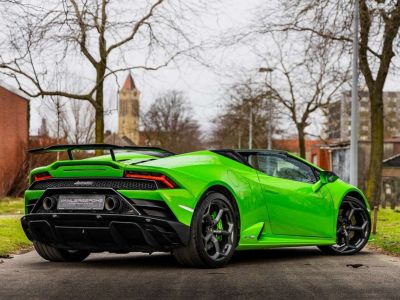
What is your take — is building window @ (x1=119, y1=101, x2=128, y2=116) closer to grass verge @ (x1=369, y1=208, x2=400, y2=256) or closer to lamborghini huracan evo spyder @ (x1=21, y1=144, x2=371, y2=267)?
grass verge @ (x1=369, y1=208, x2=400, y2=256)

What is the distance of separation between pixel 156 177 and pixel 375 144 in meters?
16.8

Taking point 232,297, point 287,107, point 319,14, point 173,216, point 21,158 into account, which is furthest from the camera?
point 287,107

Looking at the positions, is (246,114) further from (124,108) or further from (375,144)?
(124,108)

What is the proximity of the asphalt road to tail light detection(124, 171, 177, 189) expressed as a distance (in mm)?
824

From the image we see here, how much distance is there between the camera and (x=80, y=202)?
800 cm

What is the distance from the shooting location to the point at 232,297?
630 cm

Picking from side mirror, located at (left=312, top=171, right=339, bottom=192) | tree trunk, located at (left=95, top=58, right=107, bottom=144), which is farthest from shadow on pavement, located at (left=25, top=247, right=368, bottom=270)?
tree trunk, located at (left=95, top=58, right=107, bottom=144)

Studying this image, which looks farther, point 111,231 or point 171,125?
point 171,125

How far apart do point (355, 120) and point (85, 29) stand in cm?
726

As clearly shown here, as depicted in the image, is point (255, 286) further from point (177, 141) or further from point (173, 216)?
point (177, 141)

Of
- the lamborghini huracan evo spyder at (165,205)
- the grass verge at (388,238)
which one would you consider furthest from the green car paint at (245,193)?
the grass verge at (388,238)

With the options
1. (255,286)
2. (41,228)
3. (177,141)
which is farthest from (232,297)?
(177,141)

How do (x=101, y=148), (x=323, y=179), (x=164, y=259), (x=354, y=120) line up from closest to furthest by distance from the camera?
(x=101, y=148)
(x=164, y=259)
(x=323, y=179)
(x=354, y=120)

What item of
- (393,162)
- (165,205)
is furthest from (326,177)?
(393,162)
